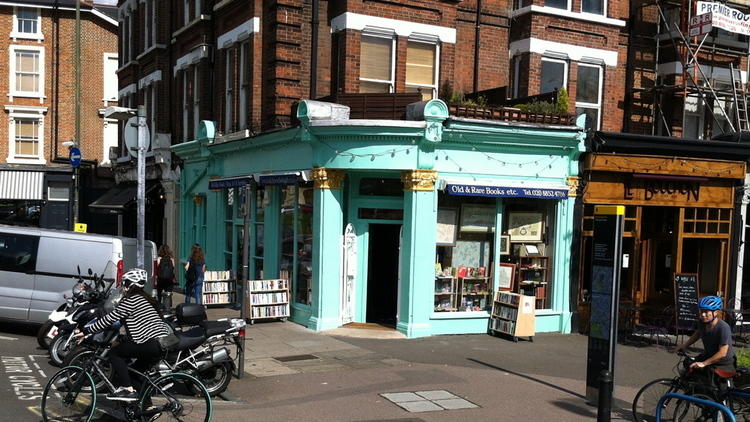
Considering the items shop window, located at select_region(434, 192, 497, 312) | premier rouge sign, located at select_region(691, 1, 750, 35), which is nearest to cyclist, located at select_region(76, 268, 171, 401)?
shop window, located at select_region(434, 192, 497, 312)

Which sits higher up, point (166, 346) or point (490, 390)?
point (166, 346)

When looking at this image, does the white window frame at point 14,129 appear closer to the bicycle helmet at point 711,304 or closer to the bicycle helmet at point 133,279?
the bicycle helmet at point 133,279

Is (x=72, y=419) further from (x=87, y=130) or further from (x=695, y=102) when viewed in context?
(x=87, y=130)

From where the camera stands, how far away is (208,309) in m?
17.6

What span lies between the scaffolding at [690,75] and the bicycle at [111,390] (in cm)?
1444


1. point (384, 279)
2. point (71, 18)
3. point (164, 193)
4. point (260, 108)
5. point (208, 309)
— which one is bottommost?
point (208, 309)

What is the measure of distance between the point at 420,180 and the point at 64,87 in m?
28.1

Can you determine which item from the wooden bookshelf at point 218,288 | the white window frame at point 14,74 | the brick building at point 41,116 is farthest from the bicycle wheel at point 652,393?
the white window frame at point 14,74

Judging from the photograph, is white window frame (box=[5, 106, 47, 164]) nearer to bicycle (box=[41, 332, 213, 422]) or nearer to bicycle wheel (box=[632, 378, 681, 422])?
bicycle (box=[41, 332, 213, 422])

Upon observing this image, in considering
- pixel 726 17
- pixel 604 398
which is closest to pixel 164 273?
pixel 604 398

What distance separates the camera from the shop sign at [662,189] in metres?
15.5

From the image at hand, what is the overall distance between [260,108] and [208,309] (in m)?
5.24

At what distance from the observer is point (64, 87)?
117 ft

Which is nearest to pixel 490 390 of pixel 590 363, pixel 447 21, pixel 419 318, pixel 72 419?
pixel 590 363
